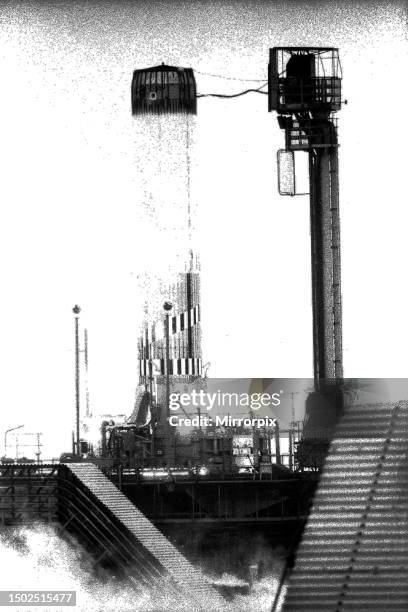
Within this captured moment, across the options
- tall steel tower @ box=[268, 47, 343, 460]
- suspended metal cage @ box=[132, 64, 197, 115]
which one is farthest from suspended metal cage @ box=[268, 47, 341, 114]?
suspended metal cage @ box=[132, 64, 197, 115]

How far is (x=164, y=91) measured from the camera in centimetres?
1166

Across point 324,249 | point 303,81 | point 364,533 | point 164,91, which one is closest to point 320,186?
point 324,249

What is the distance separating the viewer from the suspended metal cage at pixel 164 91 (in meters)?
10.9

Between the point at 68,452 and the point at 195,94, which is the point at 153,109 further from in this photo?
the point at 68,452

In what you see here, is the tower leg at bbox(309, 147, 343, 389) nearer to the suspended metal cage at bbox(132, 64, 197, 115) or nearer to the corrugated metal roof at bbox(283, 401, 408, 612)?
the suspended metal cage at bbox(132, 64, 197, 115)

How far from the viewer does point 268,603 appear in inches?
376

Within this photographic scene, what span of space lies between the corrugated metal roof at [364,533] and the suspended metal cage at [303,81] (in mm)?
2578

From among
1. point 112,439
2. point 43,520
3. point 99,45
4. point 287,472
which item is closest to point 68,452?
point 112,439

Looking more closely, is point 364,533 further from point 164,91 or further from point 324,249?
point 164,91

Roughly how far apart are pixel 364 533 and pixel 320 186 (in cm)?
366

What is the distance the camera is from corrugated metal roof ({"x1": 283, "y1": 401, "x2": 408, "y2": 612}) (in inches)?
332

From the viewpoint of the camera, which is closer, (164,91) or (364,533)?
(364,533)

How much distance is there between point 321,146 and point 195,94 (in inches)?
47.3

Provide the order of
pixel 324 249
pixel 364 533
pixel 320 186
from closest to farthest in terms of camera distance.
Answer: pixel 364 533 → pixel 320 186 → pixel 324 249
